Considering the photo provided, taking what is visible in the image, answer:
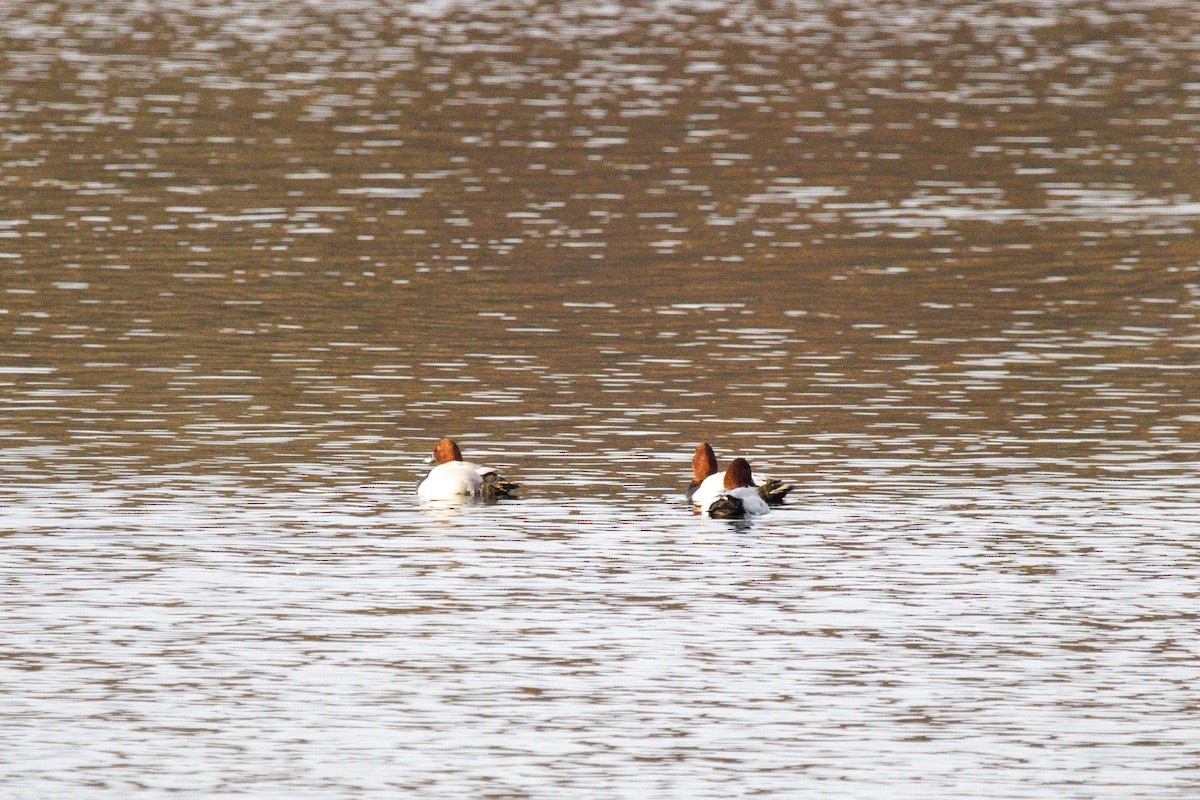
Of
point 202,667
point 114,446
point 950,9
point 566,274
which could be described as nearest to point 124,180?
point 566,274

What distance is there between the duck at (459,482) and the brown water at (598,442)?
0.89 feet

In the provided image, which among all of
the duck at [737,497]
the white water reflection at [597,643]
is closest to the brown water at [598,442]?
the white water reflection at [597,643]

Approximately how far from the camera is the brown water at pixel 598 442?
17.2m

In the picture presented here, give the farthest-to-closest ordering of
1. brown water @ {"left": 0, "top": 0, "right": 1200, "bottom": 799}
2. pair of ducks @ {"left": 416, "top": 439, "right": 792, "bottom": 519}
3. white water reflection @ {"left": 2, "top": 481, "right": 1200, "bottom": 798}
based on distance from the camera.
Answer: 1. pair of ducks @ {"left": 416, "top": 439, "right": 792, "bottom": 519}
2. brown water @ {"left": 0, "top": 0, "right": 1200, "bottom": 799}
3. white water reflection @ {"left": 2, "top": 481, "right": 1200, "bottom": 798}

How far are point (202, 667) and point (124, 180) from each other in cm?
3166

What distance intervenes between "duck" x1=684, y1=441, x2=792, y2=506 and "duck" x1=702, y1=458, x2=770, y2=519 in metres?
0.07

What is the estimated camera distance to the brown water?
1725 centimetres

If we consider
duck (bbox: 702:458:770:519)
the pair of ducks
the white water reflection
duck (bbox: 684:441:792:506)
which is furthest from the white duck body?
duck (bbox: 702:458:770:519)

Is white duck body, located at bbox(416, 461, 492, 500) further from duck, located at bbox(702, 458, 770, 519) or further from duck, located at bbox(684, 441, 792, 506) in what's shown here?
duck, located at bbox(702, 458, 770, 519)

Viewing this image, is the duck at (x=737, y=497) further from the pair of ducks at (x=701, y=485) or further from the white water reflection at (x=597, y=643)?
the white water reflection at (x=597, y=643)

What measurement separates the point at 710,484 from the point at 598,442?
3.31m

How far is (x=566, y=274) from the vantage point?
39.5m

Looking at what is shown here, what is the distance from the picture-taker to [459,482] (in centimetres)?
2416

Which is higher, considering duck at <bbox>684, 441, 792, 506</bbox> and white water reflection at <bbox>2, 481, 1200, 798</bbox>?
white water reflection at <bbox>2, 481, 1200, 798</bbox>
